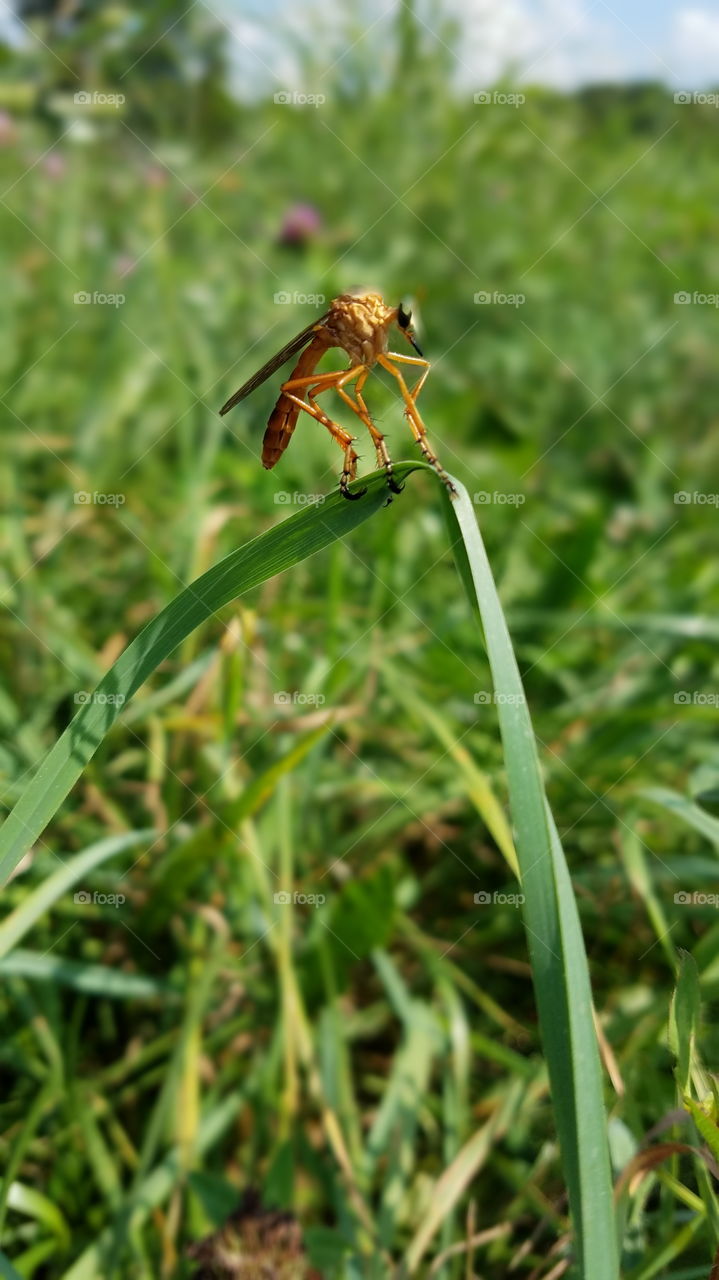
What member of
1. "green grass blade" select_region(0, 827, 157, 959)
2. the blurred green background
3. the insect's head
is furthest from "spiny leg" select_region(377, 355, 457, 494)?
"green grass blade" select_region(0, 827, 157, 959)

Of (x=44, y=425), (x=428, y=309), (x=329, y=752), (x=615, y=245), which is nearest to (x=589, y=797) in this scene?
(x=329, y=752)

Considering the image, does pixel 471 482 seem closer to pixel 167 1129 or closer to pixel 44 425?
pixel 44 425

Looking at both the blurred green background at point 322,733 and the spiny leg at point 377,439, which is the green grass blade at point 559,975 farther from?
the blurred green background at point 322,733

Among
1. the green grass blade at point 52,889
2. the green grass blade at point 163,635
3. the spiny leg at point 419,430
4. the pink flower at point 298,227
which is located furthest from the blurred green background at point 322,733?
the green grass blade at point 163,635

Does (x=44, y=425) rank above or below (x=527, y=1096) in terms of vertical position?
above

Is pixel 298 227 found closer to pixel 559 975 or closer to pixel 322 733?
pixel 322 733

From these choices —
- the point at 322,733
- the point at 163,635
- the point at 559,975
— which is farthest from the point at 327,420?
the point at 559,975

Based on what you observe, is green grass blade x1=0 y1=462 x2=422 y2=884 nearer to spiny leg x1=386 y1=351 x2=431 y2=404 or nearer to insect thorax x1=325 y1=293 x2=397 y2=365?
spiny leg x1=386 y1=351 x2=431 y2=404
